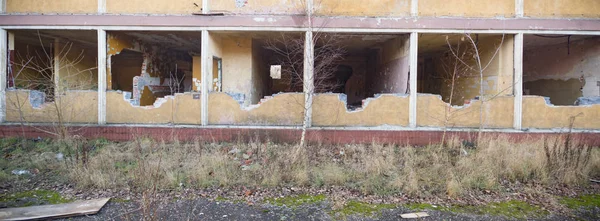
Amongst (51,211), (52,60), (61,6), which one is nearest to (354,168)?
(51,211)

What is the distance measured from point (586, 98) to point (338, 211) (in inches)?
352

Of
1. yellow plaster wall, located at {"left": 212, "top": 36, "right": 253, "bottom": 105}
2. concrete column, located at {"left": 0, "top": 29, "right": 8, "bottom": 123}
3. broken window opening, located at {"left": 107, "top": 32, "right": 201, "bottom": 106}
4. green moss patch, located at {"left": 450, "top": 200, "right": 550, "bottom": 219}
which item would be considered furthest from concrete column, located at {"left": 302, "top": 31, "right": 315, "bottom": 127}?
concrete column, located at {"left": 0, "top": 29, "right": 8, "bottom": 123}

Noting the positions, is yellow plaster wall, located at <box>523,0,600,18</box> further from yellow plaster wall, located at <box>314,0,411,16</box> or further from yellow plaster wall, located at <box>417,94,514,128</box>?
yellow plaster wall, located at <box>314,0,411,16</box>

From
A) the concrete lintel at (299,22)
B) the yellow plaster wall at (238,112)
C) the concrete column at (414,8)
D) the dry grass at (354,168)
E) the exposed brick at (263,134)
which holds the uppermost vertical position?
the concrete column at (414,8)

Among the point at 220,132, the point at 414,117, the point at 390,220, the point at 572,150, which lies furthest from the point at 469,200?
the point at 220,132

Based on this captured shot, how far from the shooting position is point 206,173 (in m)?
6.54

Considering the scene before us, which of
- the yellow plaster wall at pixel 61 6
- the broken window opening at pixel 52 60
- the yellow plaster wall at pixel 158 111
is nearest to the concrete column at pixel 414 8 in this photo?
the yellow plaster wall at pixel 158 111

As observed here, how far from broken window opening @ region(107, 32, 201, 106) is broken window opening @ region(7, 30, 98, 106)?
3.13 feet

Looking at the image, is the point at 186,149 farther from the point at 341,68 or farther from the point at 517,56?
the point at 341,68

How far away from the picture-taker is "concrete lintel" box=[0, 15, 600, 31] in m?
8.99

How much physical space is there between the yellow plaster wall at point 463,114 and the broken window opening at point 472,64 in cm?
31

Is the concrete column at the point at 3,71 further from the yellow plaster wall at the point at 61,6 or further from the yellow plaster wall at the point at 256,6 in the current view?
the yellow plaster wall at the point at 256,6

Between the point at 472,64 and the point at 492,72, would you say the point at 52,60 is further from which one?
the point at 492,72

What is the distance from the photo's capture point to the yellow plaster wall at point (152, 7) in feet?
30.5
